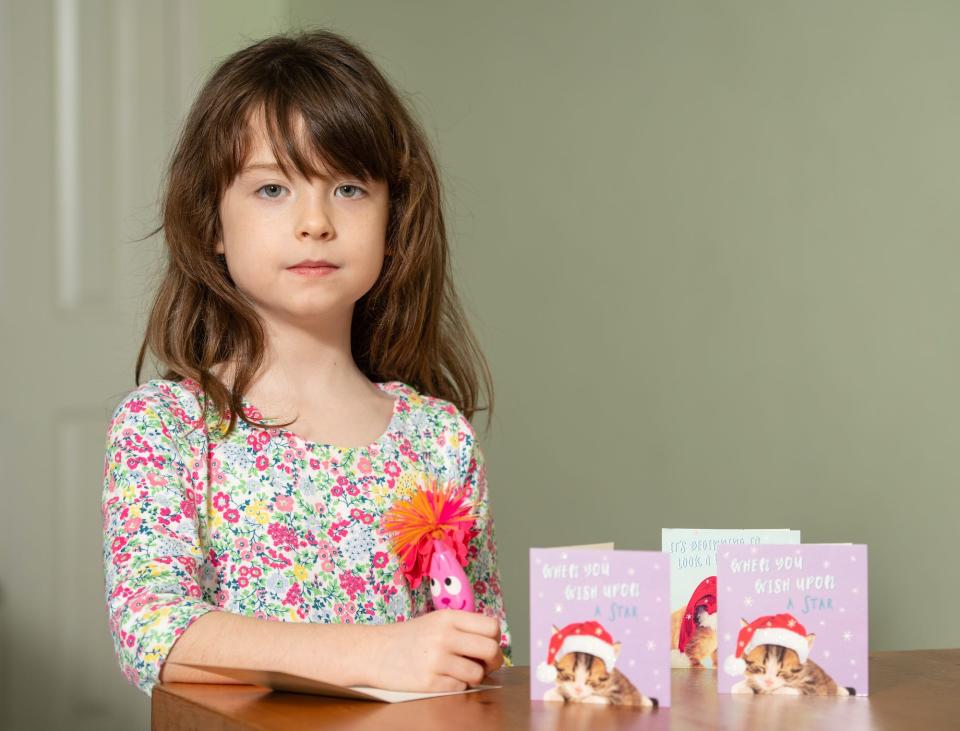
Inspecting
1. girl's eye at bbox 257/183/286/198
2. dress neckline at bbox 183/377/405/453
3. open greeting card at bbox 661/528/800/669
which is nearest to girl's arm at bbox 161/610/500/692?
open greeting card at bbox 661/528/800/669

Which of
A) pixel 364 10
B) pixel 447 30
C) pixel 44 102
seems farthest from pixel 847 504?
pixel 44 102

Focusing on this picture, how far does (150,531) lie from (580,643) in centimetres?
43

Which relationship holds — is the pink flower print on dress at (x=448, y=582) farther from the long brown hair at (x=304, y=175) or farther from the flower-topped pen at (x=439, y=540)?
the long brown hair at (x=304, y=175)

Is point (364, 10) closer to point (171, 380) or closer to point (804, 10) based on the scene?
point (804, 10)

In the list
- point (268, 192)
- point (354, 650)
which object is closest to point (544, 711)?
point (354, 650)

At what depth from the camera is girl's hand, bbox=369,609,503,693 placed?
3.26ft

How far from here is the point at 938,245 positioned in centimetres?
162

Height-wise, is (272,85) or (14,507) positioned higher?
(272,85)

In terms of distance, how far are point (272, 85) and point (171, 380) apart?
0.34 meters

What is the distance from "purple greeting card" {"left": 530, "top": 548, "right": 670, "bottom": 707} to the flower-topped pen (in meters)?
0.18

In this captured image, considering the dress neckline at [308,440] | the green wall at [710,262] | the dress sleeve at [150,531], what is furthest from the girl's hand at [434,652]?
the green wall at [710,262]

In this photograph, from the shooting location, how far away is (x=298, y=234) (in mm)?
1298

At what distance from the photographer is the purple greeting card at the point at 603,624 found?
3.10 feet

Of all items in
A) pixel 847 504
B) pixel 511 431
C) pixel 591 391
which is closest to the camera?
pixel 847 504
